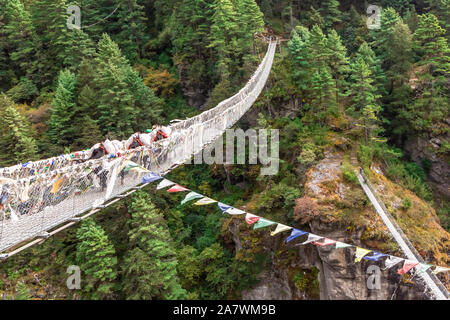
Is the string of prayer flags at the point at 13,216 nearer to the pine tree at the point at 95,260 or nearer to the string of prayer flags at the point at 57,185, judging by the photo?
the string of prayer flags at the point at 57,185

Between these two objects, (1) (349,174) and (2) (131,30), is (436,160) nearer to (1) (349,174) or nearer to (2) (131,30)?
(1) (349,174)

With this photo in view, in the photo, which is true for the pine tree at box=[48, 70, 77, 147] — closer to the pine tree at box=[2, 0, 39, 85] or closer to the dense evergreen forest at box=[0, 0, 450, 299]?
the dense evergreen forest at box=[0, 0, 450, 299]

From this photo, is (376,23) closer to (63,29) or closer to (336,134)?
(336,134)

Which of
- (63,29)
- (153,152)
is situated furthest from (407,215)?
(63,29)

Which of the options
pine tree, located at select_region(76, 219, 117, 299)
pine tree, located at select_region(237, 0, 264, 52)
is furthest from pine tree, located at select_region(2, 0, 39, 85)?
pine tree, located at select_region(76, 219, 117, 299)

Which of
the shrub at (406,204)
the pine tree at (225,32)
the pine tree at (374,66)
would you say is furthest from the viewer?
the pine tree at (225,32)

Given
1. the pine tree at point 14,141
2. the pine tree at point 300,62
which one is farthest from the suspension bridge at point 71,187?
the pine tree at point 300,62
